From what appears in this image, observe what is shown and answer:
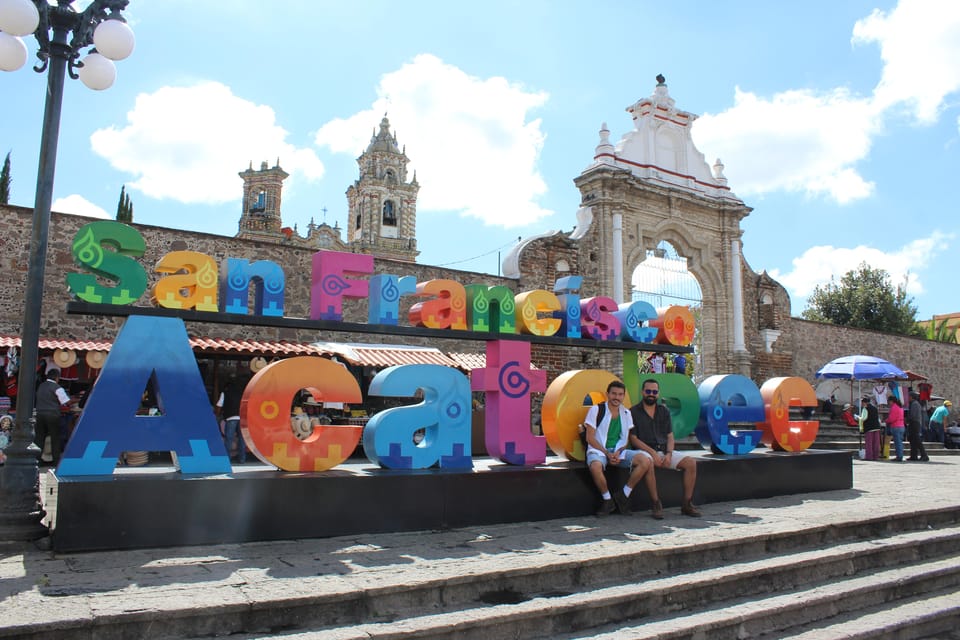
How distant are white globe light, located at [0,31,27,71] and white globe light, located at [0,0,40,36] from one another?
0.09 meters

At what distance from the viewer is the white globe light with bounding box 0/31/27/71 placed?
17.3ft

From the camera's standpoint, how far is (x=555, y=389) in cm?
710

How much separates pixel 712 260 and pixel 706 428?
14.2m

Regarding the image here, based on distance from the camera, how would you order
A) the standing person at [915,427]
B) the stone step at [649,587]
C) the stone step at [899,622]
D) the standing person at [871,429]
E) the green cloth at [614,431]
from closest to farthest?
the stone step at [649,587], the stone step at [899,622], the green cloth at [614,431], the standing person at [915,427], the standing person at [871,429]

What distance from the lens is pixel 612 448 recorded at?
268 inches

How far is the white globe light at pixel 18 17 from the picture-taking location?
5070mm

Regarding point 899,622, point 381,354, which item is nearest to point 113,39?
point 899,622

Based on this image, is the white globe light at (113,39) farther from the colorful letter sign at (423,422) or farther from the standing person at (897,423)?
the standing person at (897,423)

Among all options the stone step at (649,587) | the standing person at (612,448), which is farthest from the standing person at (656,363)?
the stone step at (649,587)

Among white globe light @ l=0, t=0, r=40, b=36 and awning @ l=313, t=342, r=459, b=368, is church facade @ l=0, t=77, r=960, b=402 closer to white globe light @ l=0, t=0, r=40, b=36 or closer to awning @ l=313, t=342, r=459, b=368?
awning @ l=313, t=342, r=459, b=368

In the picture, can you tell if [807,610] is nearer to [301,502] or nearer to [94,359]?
[301,502]

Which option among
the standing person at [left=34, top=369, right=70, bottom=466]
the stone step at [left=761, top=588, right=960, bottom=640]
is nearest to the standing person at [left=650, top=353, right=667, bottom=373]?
the stone step at [left=761, top=588, right=960, bottom=640]

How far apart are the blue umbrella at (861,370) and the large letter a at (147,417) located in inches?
541

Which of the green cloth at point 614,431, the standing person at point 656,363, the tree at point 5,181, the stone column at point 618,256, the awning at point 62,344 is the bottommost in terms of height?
the green cloth at point 614,431
